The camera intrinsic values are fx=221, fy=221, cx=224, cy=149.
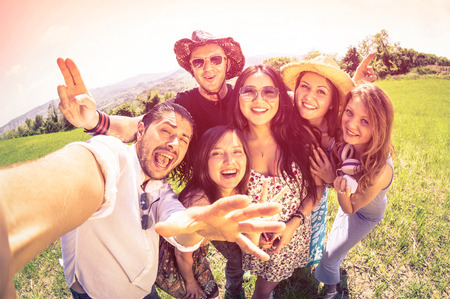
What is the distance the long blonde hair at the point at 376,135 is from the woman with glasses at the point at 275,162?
0.45 m

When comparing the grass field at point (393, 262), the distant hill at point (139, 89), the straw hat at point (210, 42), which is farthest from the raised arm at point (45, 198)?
the distant hill at point (139, 89)

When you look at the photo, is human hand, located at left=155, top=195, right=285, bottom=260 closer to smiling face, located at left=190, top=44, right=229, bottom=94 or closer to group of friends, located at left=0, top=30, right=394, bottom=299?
group of friends, located at left=0, top=30, right=394, bottom=299

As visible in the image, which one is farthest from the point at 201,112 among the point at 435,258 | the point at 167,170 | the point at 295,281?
the point at 435,258

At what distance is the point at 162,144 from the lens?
172 cm

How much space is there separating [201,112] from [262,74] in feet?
2.94

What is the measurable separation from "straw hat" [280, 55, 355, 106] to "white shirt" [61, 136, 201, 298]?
1797mm

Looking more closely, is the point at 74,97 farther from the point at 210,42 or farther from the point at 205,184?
the point at 210,42

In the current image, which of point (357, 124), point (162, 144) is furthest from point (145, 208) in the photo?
point (357, 124)

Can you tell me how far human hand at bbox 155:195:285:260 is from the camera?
0.84 m

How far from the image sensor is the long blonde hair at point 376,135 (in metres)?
1.84

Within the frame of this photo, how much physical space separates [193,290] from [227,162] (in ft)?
4.20

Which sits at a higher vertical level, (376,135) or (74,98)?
(74,98)

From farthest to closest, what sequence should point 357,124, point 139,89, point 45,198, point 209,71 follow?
1. point 139,89
2. point 209,71
3. point 357,124
4. point 45,198

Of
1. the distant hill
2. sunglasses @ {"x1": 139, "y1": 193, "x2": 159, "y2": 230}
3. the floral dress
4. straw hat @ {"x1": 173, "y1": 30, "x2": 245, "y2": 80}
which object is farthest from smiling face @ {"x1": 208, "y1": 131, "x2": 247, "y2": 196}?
the distant hill
